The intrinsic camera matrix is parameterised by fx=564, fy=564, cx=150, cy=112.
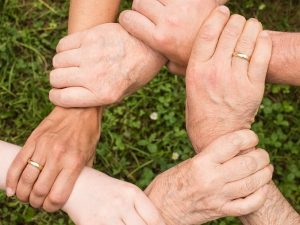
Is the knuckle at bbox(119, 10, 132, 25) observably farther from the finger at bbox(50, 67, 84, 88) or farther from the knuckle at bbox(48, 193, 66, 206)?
the knuckle at bbox(48, 193, 66, 206)

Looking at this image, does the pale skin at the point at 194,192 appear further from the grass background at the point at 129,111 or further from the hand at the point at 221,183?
the grass background at the point at 129,111

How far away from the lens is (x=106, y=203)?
6.72 feet

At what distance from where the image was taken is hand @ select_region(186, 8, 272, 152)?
209 centimetres

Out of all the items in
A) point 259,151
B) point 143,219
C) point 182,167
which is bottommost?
point 143,219

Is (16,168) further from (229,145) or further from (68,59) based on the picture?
(229,145)

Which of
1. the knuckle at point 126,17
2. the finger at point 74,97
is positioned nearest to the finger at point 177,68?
the knuckle at point 126,17

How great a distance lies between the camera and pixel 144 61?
2.31 meters

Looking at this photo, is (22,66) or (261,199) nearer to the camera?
(261,199)

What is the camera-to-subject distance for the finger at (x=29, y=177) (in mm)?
2090

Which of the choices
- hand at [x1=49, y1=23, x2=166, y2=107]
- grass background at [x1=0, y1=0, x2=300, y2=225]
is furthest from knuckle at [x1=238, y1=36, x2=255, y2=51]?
grass background at [x1=0, y1=0, x2=300, y2=225]

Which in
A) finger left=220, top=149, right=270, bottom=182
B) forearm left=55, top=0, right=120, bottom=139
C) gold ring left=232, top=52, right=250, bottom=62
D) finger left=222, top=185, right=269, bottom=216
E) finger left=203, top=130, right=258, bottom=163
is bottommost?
finger left=222, top=185, right=269, bottom=216

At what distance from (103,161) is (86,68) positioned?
3.19ft

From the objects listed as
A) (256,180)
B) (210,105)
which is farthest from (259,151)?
(210,105)

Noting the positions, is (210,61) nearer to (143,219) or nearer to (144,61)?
(144,61)
